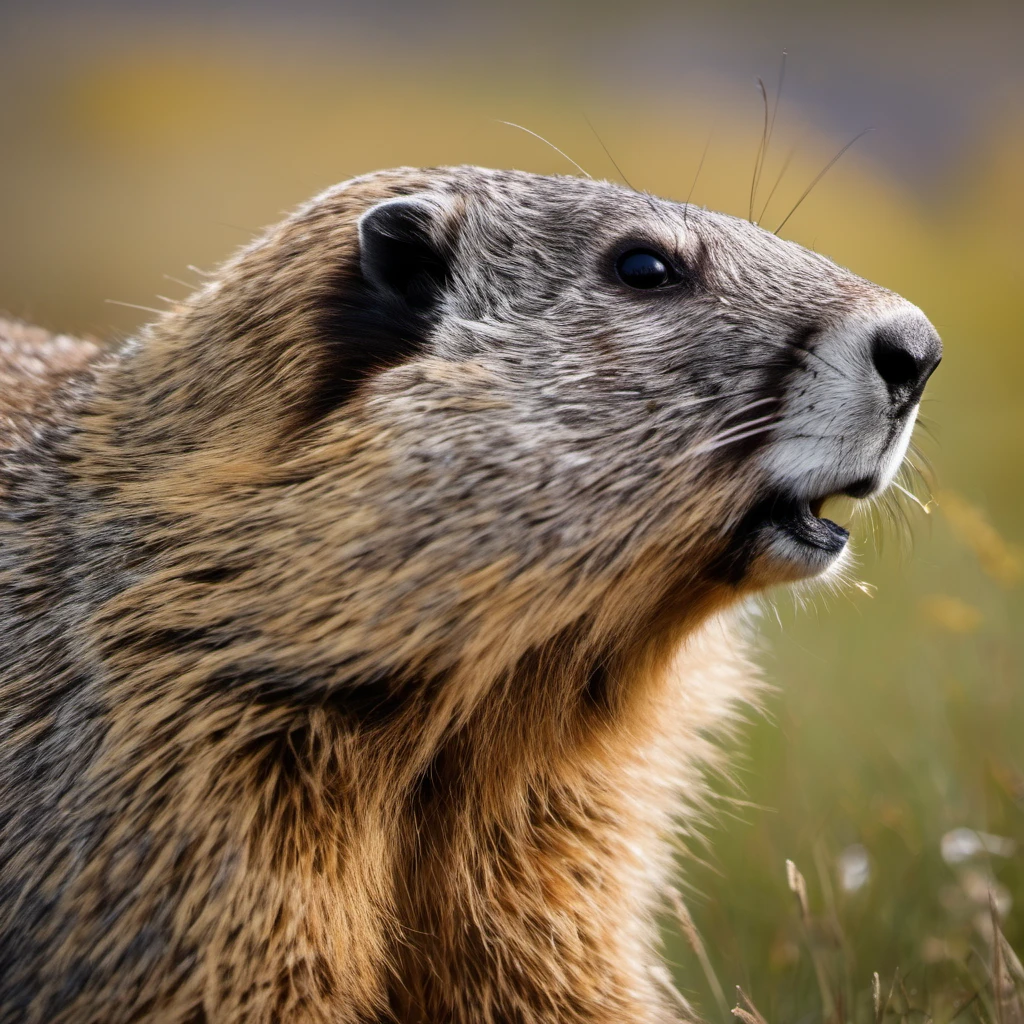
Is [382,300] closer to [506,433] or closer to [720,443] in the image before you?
[506,433]

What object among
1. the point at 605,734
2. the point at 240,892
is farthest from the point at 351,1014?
the point at 605,734

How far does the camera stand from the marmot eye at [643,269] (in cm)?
340

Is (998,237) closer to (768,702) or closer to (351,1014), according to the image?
(768,702)

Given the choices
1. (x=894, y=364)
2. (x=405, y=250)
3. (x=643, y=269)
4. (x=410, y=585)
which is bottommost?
(x=410, y=585)

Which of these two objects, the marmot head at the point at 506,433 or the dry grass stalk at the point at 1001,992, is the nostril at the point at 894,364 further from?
the dry grass stalk at the point at 1001,992

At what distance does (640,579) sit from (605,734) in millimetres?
601

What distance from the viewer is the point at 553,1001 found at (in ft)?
11.3

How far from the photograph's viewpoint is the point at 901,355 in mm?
3057

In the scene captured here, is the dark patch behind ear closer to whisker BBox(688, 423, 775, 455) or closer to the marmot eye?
the marmot eye

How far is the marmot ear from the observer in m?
3.38

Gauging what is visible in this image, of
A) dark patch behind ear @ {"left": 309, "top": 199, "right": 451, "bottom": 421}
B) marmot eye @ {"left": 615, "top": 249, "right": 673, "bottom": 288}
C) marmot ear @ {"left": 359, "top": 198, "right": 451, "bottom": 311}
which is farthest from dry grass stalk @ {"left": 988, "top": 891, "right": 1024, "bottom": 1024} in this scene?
marmot ear @ {"left": 359, "top": 198, "right": 451, "bottom": 311}

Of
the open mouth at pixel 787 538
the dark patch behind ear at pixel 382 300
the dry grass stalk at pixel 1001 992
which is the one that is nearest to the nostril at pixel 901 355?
the open mouth at pixel 787 538

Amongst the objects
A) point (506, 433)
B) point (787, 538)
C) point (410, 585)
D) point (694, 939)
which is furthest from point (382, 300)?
point (694, 939)

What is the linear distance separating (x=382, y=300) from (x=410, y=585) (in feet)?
2.88
